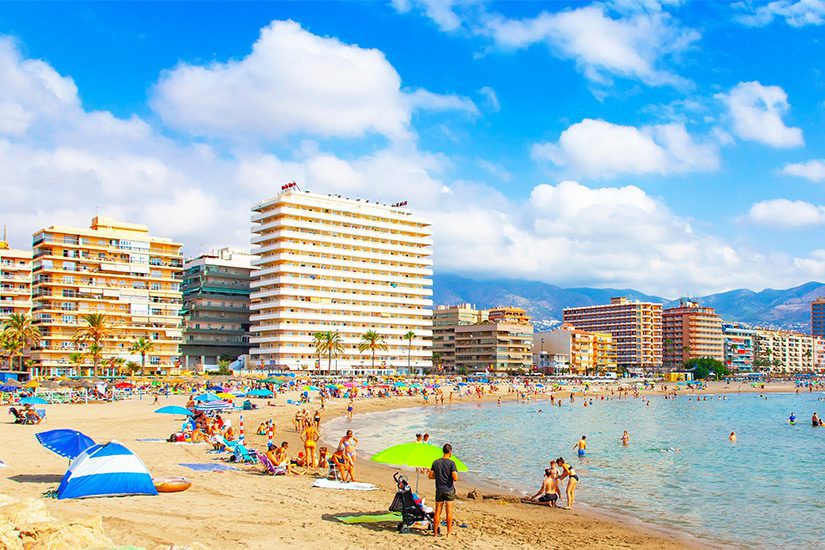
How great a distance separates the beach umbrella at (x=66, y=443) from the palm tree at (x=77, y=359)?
7120cm

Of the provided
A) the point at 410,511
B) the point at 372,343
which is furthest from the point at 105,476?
the point at 372,343

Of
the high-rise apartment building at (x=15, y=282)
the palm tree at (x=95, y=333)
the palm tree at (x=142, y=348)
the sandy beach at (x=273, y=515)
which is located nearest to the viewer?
the sandy beach at (x=273, y=515)

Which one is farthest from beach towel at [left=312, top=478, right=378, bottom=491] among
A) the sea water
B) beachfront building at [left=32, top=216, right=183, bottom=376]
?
beachfront building at [left=32, top=216, right=183, bottom=376]

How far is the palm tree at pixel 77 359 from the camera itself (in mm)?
81500

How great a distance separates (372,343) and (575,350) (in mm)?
79291

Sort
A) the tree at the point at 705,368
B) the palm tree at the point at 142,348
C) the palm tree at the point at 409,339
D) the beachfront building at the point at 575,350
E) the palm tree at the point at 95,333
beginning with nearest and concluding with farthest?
the palm tree at the point at 95,333 → the palm tree at the point at 142,348 → the palm tree at the point at 409,339 → the beachfront building at the point at 575,350 → the tree at the point at 705,368

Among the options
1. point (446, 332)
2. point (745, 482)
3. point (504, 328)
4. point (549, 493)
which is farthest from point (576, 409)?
point (446, 332)

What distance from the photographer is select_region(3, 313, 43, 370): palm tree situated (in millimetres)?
76688

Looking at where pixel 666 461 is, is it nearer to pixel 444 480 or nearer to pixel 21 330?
pixel 444 480

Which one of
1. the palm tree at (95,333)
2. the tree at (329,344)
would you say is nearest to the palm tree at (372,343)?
the tree at (329,344)

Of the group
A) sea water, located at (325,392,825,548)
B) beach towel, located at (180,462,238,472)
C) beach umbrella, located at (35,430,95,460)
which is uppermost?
beach umbrella, located at (35,430,95,460)

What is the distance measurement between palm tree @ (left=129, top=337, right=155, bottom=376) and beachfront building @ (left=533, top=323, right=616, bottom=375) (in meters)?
101

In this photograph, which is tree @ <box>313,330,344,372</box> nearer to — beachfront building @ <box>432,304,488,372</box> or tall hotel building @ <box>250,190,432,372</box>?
tall hotel building @ <box>250,190,432,372</box>

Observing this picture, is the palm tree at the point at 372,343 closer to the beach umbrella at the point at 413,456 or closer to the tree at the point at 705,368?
the beach umbrella at the point at 413,456
